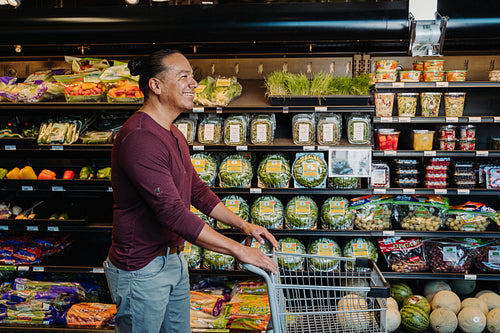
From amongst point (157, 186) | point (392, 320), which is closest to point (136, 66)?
point (157, 186)

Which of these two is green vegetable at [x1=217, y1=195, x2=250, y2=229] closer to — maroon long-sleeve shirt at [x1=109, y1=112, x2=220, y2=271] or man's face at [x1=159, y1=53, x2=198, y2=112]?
maroon long-sleeve shirt at [x1=109, y1=112, x2=220, y2=271]

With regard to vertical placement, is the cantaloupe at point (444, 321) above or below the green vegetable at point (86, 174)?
below

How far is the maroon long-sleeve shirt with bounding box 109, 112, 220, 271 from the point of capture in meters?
1.76

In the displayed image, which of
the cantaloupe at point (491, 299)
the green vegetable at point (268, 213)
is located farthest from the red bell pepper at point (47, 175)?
the cantaloupe at point (491, 299)

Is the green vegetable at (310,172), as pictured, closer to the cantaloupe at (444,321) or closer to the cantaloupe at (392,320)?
the cantaloupe at (392,320)

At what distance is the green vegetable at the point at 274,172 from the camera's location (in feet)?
12.0

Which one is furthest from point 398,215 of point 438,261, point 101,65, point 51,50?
point 51,50

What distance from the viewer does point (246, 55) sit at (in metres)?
4.23

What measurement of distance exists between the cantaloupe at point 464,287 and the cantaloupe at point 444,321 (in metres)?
0.57

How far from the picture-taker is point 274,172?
12.0 ft

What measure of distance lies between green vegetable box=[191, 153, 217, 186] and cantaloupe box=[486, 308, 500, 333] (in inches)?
102

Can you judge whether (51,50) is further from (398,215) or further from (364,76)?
(398,215)

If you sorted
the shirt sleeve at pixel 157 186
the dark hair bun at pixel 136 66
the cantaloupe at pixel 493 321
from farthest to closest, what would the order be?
the cantaloupe at pixel 493 321 < the dark hair bun at pixel 136 66 < the shirt sleeve at pixel 157 186

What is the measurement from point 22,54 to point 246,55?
89.8 inches
